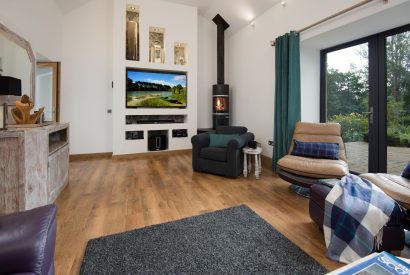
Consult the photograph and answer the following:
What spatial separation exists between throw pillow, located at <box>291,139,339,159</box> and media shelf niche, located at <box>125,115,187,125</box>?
10.0 ft

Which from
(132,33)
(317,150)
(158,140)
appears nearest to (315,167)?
(317,150)

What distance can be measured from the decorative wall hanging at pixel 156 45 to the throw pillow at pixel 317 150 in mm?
3560

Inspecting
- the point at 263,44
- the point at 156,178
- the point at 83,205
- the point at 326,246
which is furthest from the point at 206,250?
the point at 263,44

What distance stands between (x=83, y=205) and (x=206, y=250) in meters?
1.56

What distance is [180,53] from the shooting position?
17.4ft

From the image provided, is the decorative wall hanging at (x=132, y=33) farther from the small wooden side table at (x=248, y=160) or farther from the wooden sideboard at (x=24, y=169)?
the small wooden side table at (x=248, y=160)

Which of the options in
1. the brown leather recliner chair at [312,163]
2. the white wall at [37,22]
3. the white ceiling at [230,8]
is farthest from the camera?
the white ceiling at [230,8]

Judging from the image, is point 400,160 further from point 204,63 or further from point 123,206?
point 204,63

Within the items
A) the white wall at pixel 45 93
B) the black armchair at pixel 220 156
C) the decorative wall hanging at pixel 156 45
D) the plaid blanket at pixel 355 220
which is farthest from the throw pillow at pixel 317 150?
the white wall at pixel 45 93

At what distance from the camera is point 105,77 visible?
491 centimetres

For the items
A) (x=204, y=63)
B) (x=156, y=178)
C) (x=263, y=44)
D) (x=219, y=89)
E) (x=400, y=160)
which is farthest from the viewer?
(x=204, y=63)

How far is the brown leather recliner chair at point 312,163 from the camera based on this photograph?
2.48 meters

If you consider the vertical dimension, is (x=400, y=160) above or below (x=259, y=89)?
below

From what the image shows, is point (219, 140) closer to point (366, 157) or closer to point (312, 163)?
point (312, 163)
